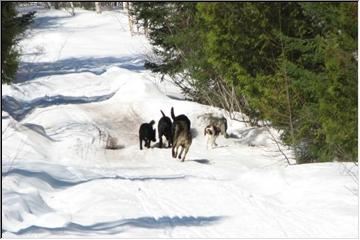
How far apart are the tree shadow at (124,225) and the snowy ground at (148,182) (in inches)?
0.5

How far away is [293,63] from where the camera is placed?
14.9 m

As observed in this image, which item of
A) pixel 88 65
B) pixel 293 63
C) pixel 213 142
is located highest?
pixel 293 63

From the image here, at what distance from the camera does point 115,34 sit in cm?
4316

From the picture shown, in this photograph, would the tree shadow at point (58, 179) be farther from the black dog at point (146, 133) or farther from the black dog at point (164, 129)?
the black dog at point (164, 129)

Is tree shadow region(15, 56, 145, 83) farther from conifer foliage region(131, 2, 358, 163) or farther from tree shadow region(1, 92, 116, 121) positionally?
conifer foliage region(131, 2, 358, 163)

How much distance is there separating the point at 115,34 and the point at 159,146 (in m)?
24.9

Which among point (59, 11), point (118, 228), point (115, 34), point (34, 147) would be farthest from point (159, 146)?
point (59, 11)

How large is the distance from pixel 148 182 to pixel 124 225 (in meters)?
3.30

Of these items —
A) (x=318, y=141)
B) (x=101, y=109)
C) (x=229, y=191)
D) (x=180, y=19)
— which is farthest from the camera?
(x=101, y=109)

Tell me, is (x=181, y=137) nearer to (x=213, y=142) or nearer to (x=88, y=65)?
(x=213, y=142)

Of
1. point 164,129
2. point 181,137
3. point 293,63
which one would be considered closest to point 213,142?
point 164,129

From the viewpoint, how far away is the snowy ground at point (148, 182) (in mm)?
8977

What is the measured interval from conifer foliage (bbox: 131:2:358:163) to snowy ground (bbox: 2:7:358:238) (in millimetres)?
970

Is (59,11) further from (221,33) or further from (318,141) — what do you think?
(318,141)
